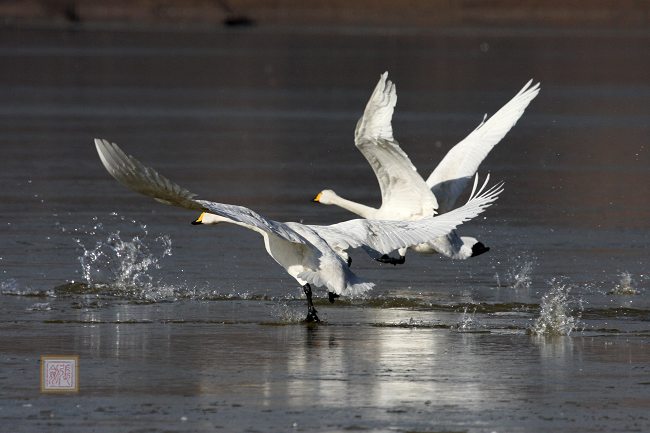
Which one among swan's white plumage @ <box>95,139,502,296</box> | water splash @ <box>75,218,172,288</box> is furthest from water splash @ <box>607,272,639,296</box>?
water splash @ <box>75,218,172,288</box>

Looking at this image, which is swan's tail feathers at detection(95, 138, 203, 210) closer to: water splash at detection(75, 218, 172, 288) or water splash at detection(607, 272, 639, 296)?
water splash at detection(75, 218, 172, 288)

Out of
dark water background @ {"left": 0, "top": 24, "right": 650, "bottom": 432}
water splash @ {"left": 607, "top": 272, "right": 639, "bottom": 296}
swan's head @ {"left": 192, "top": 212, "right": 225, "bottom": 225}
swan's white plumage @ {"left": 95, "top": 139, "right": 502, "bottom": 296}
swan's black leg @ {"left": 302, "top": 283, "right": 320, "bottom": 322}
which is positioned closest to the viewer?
dark water background @ {"left": 0, "top": 24, "right": 650, "bottom": 432}

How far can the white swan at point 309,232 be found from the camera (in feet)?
38.5

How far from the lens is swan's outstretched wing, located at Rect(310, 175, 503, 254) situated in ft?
42.5

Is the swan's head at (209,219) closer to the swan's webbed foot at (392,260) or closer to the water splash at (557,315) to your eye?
the swan's webbed foot at (392,260)

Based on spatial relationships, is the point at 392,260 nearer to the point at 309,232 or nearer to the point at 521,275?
the point at 521,275

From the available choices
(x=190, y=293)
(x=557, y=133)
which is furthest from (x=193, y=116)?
(x=190, y=293)

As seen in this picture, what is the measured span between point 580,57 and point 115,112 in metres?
32.1

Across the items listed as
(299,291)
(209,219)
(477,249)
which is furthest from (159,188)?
(477,249)

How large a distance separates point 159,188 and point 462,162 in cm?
528

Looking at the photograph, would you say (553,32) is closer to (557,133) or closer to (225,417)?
(557,133)

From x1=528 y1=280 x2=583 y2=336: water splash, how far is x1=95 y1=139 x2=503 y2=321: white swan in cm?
91

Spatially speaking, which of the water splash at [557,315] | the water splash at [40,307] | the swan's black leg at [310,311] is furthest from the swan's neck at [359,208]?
the water splash at [40,307]

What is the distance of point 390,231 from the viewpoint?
1328cm
